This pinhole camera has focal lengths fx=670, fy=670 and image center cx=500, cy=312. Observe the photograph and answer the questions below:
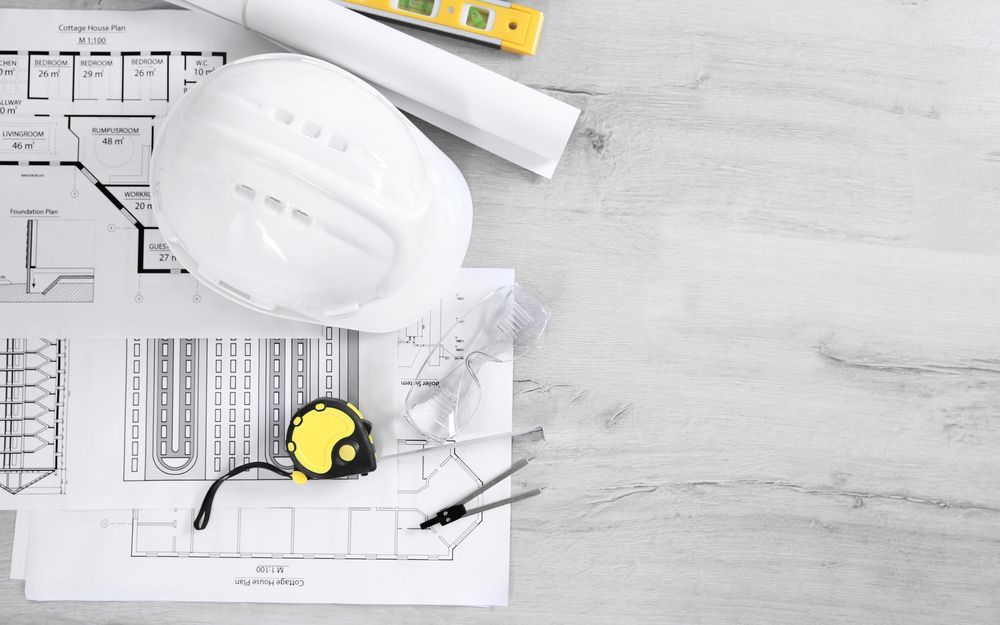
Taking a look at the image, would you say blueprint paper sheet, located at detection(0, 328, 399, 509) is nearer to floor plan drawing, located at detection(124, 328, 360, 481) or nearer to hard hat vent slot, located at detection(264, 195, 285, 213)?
floor plan drawing, located at detection(124, 328, 360, 481)

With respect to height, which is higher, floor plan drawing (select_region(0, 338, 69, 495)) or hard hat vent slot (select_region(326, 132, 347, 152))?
hard hat vent slot (select_region(326, 132, 347, 152))

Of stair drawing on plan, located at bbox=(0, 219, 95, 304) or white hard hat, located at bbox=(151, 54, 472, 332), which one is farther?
stair drawing on plan, located at bbox=(0, 219, 95, 304)

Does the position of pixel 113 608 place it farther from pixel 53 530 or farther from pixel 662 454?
pixel 662 454

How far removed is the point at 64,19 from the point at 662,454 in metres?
0.68

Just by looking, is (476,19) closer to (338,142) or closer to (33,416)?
(338,142)

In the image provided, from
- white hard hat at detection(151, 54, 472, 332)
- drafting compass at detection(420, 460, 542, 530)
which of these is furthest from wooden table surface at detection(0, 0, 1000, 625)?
white hard hat at detection(151, 54, 472, 332)

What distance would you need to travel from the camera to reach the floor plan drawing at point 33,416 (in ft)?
2.01

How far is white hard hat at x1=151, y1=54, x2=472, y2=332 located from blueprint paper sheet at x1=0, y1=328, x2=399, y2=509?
0.35ft

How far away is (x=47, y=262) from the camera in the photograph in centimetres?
61

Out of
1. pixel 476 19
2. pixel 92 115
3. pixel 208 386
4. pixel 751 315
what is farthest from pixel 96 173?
pixel 751 315

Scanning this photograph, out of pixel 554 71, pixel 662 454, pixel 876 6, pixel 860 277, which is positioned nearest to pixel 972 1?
pixel 876 6

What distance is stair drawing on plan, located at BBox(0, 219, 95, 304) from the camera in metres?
0.61

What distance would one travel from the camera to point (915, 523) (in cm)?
63

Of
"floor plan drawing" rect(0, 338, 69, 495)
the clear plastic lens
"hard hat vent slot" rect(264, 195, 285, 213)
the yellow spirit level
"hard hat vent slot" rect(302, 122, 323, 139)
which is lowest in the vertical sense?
"floor plan drawing" rect(0, 338, 69, 495)
